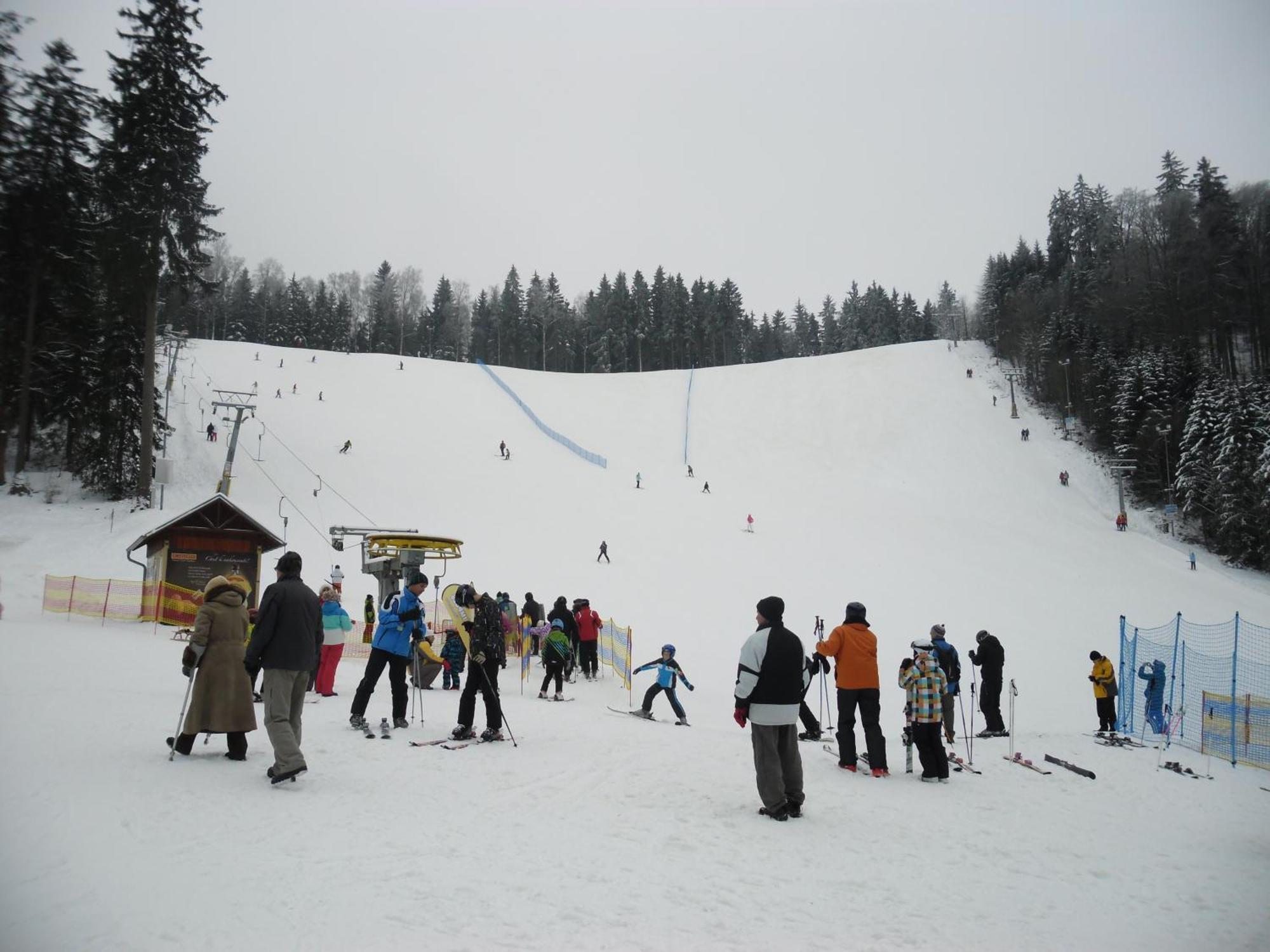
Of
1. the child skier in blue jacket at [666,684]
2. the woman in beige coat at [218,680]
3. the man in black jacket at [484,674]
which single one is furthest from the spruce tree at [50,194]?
the child skier in blue jacket at [666,684]

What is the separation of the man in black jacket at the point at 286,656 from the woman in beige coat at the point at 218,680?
0.60ft

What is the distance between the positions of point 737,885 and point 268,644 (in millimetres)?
4334

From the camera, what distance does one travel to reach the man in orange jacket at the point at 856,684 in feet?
25.9

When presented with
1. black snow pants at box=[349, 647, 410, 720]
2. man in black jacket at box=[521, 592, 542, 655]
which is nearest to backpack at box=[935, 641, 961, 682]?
black snow pants at box=[349, 647, 410, 720]

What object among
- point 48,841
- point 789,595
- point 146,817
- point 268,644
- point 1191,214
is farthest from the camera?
point 789,595

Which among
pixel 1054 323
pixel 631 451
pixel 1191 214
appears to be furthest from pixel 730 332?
pixel 1191 214

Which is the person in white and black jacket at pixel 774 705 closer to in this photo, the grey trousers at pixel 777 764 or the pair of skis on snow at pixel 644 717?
the grey trousers at pixel 777 764

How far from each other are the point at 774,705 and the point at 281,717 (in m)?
4.15

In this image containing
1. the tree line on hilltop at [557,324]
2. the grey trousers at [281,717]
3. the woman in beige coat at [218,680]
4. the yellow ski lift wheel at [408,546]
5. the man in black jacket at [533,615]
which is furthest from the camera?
the tree line on hilltop at [557,324]

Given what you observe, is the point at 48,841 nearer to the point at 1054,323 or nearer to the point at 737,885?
the point at 737,885

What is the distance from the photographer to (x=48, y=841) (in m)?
3.91

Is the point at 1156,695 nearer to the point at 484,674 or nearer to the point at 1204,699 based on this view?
the point at 1204,699

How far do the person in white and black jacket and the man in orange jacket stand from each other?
1891 mm

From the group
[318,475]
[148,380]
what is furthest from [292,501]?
[148,380]
